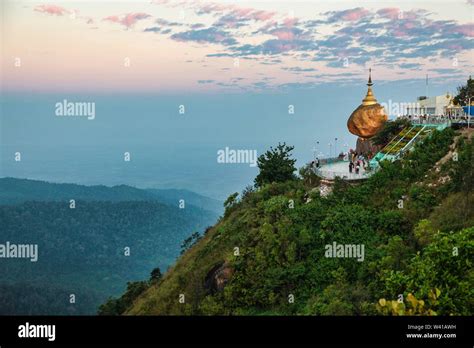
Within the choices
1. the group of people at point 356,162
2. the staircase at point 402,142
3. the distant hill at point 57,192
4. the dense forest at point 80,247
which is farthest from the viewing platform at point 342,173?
the distant hill at point 57,192

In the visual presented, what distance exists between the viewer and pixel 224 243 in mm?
15055

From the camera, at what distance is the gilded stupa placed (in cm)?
1814

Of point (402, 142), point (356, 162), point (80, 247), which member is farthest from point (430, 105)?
point (80, 247)

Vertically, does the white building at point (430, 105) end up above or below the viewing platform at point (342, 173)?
above

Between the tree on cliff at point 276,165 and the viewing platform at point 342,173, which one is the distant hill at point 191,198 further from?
the viewing platform at point 342,173

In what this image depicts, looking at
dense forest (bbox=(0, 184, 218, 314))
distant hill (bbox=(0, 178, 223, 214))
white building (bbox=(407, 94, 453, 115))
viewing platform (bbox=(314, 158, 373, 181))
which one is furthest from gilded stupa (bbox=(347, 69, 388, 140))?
distant hill (bbox=(0, 178, 223, 214))

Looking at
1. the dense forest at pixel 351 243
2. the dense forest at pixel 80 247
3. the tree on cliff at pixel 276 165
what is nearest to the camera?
the dense forest at pixel 351 243

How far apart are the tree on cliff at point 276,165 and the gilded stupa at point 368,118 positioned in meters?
2.28

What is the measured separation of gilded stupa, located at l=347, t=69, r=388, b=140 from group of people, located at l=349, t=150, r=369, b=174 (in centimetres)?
70

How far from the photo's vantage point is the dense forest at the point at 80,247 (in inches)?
1124

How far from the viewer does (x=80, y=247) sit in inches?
1582

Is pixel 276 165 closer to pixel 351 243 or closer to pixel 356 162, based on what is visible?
pixel 356 162

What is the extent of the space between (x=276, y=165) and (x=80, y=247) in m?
26.2
